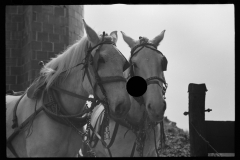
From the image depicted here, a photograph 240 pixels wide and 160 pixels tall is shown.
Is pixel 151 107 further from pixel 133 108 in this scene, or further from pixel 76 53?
pixel 76 53

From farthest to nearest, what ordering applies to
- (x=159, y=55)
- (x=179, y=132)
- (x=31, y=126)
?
1. (x=179, y=132)
2. (x=159, y=55)
3. (x=31, y=126)

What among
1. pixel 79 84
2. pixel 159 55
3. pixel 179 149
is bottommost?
pixel 179 149

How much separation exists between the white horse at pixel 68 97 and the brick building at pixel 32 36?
506 cm

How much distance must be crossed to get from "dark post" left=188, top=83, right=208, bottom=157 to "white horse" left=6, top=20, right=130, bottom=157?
0.72m

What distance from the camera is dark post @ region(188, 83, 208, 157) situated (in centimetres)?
315

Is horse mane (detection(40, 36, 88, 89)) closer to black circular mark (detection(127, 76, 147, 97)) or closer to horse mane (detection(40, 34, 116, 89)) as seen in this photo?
horse mane (detection(40, 34, 116, 89))

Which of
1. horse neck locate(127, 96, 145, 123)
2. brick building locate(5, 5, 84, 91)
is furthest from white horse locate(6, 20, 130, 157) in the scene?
brick building locate(5, 5, 84, 91)

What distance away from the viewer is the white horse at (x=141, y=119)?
3277 mm

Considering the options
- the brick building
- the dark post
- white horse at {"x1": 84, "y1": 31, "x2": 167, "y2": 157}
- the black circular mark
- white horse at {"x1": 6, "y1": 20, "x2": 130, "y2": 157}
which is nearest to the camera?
the black circular mark

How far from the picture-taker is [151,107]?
310cm

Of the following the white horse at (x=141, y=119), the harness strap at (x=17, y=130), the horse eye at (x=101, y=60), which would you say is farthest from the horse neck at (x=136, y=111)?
the harness strap at (x=17, y=130)

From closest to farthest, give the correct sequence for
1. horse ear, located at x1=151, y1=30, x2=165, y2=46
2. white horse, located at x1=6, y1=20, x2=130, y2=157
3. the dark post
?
1. white horse, located at x1=6, y1=20, x2=130, y2=157
2. the dark post
3. horse ear, located at x1=151, y1=30, x2=165, y2=46
